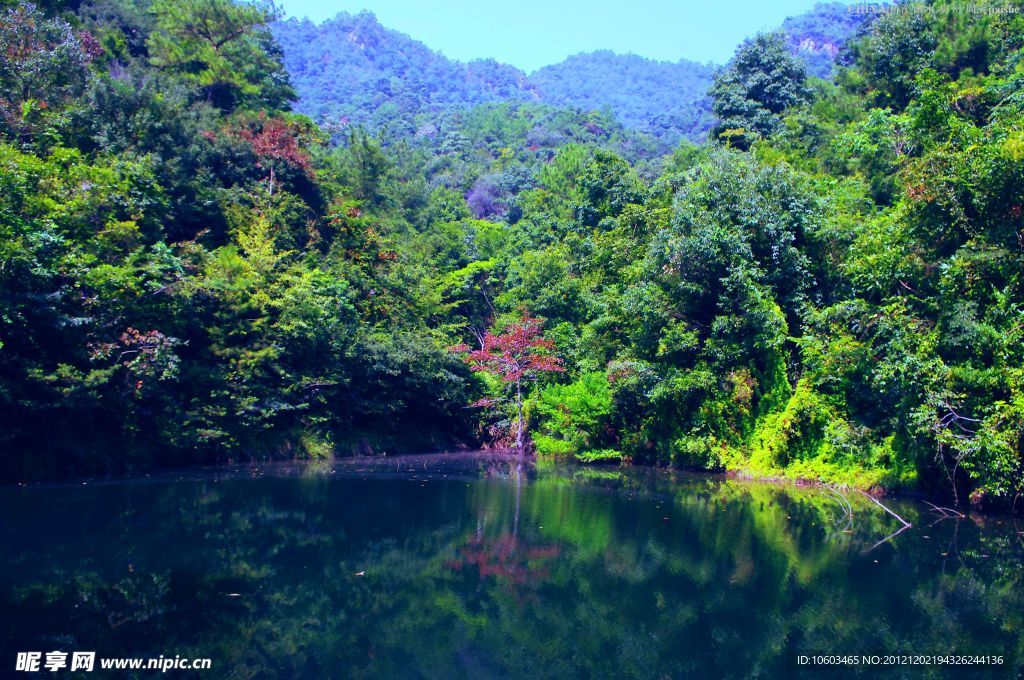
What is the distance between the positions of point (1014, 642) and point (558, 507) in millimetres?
7246

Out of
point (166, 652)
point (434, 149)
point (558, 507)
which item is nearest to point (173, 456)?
point (558, 507)

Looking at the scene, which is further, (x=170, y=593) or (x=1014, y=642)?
(x=170, y=593)

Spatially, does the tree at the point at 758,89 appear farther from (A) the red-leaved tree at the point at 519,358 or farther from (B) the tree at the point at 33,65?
(B) the tree at the point at 33,65

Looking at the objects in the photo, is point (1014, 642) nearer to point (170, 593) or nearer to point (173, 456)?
point (170, 593)

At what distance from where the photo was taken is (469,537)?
31.4ft

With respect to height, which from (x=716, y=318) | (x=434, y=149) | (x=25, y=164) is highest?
(x=434, y=149)

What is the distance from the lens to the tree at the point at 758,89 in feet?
95.9

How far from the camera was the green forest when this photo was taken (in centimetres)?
1268

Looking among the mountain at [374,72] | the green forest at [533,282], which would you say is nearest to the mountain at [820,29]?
the mountain at [374,72]

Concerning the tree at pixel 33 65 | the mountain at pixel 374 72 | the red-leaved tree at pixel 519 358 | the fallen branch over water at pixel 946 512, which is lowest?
the fallen branch over water at pixel 946 512

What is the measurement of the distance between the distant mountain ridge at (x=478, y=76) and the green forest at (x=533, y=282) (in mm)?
52054

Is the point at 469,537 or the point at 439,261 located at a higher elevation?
the point at 439,261

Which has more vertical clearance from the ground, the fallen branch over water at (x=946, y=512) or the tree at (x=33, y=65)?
the tree at (x=33, y=65)

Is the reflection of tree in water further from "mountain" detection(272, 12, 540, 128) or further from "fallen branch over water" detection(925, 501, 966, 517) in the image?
"mountain" detection(272, 12, 540, 128)
